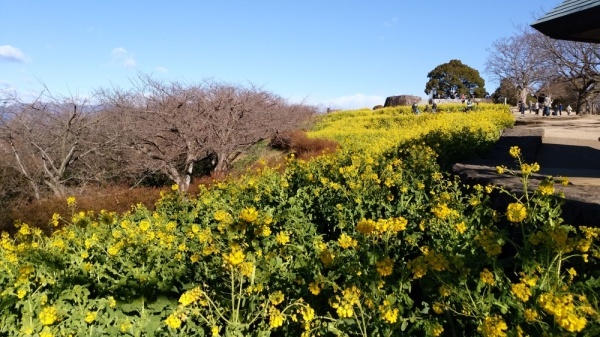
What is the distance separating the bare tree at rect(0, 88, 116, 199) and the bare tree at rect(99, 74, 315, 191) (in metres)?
1.00

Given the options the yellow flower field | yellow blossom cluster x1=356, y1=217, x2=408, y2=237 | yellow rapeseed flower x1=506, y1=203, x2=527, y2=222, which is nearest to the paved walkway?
the yellow flower field

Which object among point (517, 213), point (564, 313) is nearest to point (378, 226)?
point (517, 213)

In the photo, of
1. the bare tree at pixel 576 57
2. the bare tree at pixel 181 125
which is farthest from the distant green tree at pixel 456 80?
the bare tree at pixel 181 125

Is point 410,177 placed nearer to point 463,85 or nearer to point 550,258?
point 550,258

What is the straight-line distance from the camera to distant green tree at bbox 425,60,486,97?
180 feet

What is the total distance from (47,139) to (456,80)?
51777 mm

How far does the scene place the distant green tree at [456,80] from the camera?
180 feet

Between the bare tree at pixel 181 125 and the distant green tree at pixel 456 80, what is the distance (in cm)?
4563

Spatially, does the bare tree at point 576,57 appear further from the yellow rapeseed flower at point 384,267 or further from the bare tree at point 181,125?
the yellow rapeseed flower at point 384,267

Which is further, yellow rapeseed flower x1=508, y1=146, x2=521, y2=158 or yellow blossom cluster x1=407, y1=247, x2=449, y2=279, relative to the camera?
yellow rapeseed flower x1=508, y1=146, x2=521, y2=158

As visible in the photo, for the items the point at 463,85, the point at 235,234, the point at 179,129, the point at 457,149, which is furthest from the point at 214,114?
the point at 463,85

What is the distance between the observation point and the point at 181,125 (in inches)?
505

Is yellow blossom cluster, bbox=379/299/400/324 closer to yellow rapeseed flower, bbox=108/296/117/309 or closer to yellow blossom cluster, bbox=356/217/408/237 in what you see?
yellow blossom cluster, bbox=356/217/408/237

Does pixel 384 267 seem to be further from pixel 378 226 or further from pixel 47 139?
pixel 47 139
